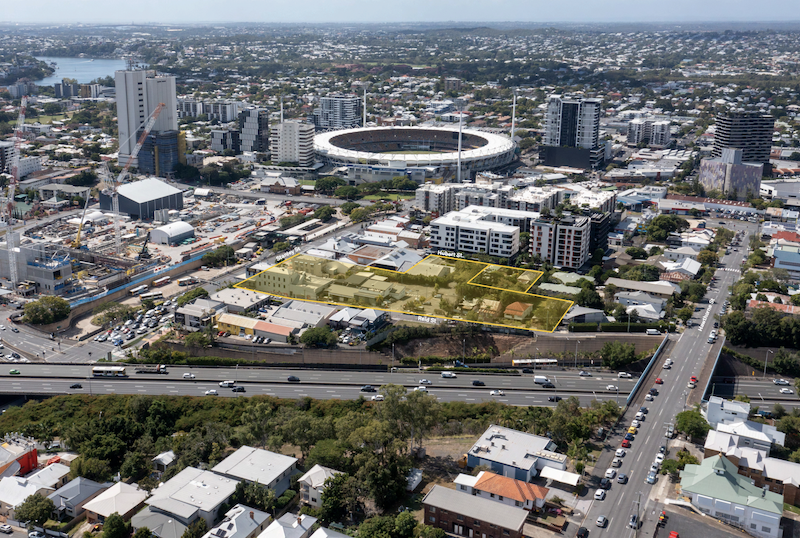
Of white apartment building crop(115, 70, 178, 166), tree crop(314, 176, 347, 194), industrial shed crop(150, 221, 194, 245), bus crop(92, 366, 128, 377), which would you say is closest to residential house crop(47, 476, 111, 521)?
bus crop(92, 366, 128, 377)

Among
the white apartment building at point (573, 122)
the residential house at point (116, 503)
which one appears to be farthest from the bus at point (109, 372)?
the white apartment building at point (573, 122)

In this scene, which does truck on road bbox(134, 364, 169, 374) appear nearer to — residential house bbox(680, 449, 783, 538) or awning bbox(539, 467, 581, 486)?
awning bbox(539, 467, 581, 486)

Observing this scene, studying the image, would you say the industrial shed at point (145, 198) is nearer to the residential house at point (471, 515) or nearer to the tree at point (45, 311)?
the tree at point (45, 311)

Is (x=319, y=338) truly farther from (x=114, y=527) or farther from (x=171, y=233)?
(x=171, y=233)

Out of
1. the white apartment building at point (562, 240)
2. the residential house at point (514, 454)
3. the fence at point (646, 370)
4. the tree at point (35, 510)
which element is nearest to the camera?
the tree at point (35, 510)

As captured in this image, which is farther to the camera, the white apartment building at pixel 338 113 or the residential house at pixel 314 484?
the white apartment building at pixel 338 113

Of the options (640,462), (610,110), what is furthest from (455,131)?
(640,462)

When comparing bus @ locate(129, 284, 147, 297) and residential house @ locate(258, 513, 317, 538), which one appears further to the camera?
bus @ locate(129, 284, 147, 297)
